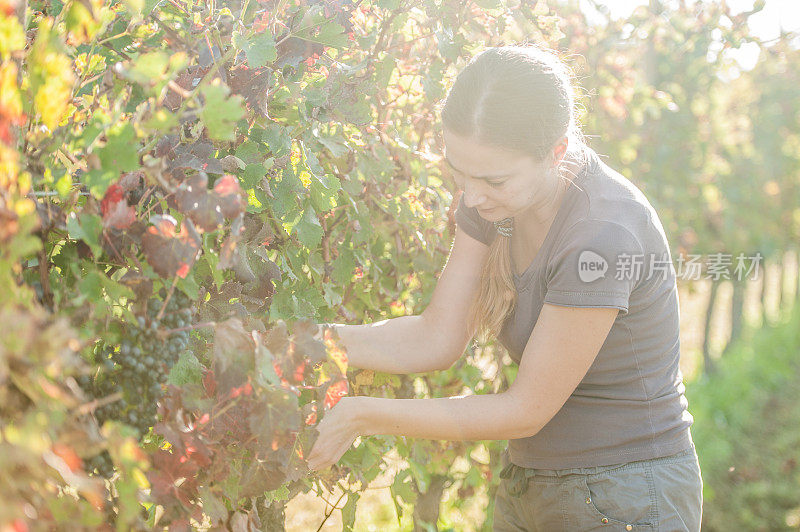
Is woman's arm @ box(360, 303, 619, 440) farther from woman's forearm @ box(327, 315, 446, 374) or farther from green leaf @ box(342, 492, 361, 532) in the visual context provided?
green leaf @ box(342, 492, 361, 532)

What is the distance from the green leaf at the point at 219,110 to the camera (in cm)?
101

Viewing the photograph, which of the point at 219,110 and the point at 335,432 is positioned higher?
the point at 219,110

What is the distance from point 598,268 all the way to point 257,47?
860 millimetres

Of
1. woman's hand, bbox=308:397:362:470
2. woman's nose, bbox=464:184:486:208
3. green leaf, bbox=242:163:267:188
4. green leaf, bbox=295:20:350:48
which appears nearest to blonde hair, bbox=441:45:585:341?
woman's nose, bbox=464:184:486:208

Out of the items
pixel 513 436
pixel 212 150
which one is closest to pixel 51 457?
pixel 212 150

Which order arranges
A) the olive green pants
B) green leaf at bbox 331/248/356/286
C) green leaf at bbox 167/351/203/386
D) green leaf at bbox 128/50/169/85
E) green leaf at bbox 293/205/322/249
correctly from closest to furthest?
green leaf at bbox 128/50/169/85 → green leaf at bbox 167/351/203/386 → green leaf at bbox 293/205/322/249 → the olive green pants → green leaf at bbox 331/248/356/286

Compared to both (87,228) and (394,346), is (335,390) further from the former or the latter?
(394,346)

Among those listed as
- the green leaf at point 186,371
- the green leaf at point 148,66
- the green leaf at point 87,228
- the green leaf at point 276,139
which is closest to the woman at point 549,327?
the green leaf at point 186,371

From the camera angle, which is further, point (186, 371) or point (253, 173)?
point (253, 173)

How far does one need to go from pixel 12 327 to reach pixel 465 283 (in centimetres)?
159

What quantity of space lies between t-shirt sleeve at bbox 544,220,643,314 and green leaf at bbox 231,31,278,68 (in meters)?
0.79

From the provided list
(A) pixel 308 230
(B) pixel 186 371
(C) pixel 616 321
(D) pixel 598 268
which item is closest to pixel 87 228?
(B) pixel 186 371

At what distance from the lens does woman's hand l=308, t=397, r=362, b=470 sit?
1.59 metres

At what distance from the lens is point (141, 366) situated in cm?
116
